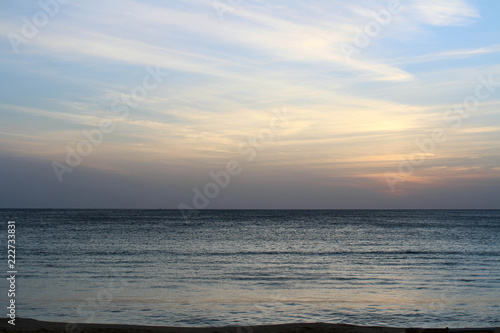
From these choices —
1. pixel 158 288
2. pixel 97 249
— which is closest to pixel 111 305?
pixel 158 288

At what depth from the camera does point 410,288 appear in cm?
Result: 2558

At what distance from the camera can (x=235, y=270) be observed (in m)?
32.8

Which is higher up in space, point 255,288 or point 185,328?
point 255,288

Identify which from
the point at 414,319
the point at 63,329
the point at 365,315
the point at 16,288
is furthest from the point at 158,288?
the point at 414,319

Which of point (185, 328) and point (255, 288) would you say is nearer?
point (185, 328)

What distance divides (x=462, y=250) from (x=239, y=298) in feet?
114

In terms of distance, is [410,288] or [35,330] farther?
[410,288]

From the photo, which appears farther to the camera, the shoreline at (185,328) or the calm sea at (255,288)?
the calm sea at (255,288)

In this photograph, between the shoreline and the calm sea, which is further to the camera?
the calm sea

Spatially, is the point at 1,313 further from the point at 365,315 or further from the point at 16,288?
the point at 365,315

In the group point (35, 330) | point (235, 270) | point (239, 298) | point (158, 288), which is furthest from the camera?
point (235, 270)

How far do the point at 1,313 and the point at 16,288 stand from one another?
5344 millimetres

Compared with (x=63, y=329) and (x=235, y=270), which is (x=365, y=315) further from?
(x=235, y=270)

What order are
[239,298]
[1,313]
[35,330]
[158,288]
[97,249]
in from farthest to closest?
1. [97,249]
2. [158,288]
3. [239,298]
4. [1,313]
5. [35,330]
